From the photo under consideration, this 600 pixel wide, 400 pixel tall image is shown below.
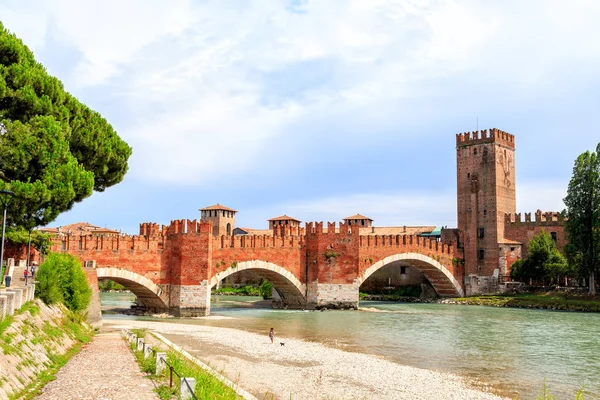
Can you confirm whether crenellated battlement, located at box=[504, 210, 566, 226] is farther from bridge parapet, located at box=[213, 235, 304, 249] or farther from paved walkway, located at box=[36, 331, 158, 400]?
paved walkway, located at box=[36, 331, 158, 400]

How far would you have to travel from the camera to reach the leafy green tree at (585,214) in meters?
32.5

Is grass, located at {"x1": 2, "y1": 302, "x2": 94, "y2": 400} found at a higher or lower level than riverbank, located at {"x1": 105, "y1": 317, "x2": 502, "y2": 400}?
higher

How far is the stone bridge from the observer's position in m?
25.5

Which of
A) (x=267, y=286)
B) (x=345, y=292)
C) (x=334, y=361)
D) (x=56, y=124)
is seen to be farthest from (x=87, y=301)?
(x=267, y=286)

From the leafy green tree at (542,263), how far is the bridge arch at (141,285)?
994 inches

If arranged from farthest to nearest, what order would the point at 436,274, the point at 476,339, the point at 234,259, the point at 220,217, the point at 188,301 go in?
the point at 220,217, the point at 436,274, the point at 234,259, the point at 188,301, the point at 476,339

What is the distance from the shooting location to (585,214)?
3288cm

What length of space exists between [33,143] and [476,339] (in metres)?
15.4

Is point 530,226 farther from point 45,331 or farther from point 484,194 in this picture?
point 45,331

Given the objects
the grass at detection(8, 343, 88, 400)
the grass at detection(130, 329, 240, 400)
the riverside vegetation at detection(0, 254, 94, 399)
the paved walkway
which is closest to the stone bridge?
the riverside vegetation at detection(0, 254, 94, 399)

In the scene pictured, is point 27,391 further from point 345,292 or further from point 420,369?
point 345,292

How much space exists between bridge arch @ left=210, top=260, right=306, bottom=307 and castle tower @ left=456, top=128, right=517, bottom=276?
52.7ft

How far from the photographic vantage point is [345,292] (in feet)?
106

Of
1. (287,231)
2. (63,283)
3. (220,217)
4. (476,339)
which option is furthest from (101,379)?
(220,217)
